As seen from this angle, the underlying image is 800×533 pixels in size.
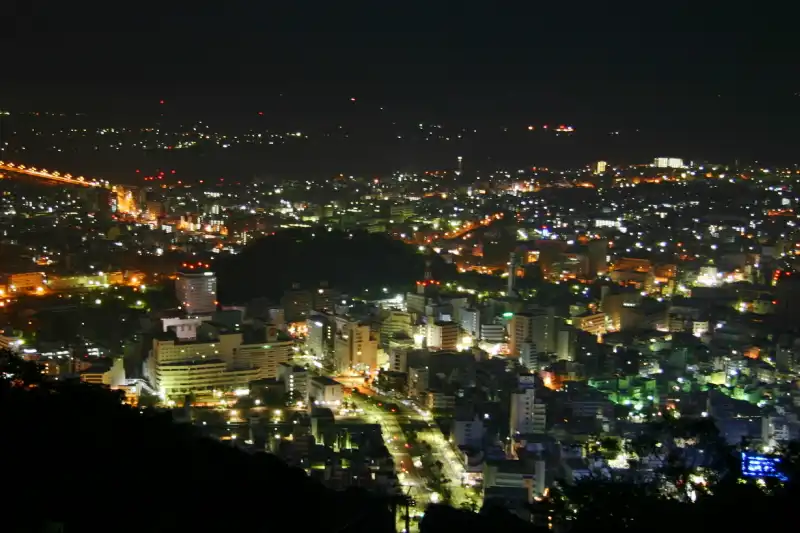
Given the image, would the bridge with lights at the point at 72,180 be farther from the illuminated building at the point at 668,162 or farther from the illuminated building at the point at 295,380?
the illuminated building at the point at 668,162

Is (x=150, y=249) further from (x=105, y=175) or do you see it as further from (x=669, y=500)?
(x=669, y=500)

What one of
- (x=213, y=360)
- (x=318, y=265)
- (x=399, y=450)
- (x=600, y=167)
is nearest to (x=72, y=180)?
(x=318, y=265)

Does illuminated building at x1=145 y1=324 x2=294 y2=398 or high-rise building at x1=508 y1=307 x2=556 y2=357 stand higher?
high-rise building at x1=508 y1=307 x2=556 y2=357

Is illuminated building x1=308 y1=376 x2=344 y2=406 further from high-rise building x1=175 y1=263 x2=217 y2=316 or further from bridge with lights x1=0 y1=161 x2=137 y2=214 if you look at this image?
bridge with lights x1=0 y1=161 x2=137 y2=214

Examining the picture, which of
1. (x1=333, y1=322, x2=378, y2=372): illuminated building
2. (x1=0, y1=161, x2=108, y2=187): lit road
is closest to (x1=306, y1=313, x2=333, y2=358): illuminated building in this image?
(x1=333, y1=322, x2=378, y2=372): illuminated building

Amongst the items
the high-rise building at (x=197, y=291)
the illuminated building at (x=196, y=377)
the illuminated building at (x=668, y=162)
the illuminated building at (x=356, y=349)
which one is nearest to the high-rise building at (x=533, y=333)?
the illuminated building at (x=356, y=349)

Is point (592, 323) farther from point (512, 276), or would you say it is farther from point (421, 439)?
point (421, 439)

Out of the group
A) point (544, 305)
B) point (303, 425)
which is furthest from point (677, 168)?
point (303, 425)
